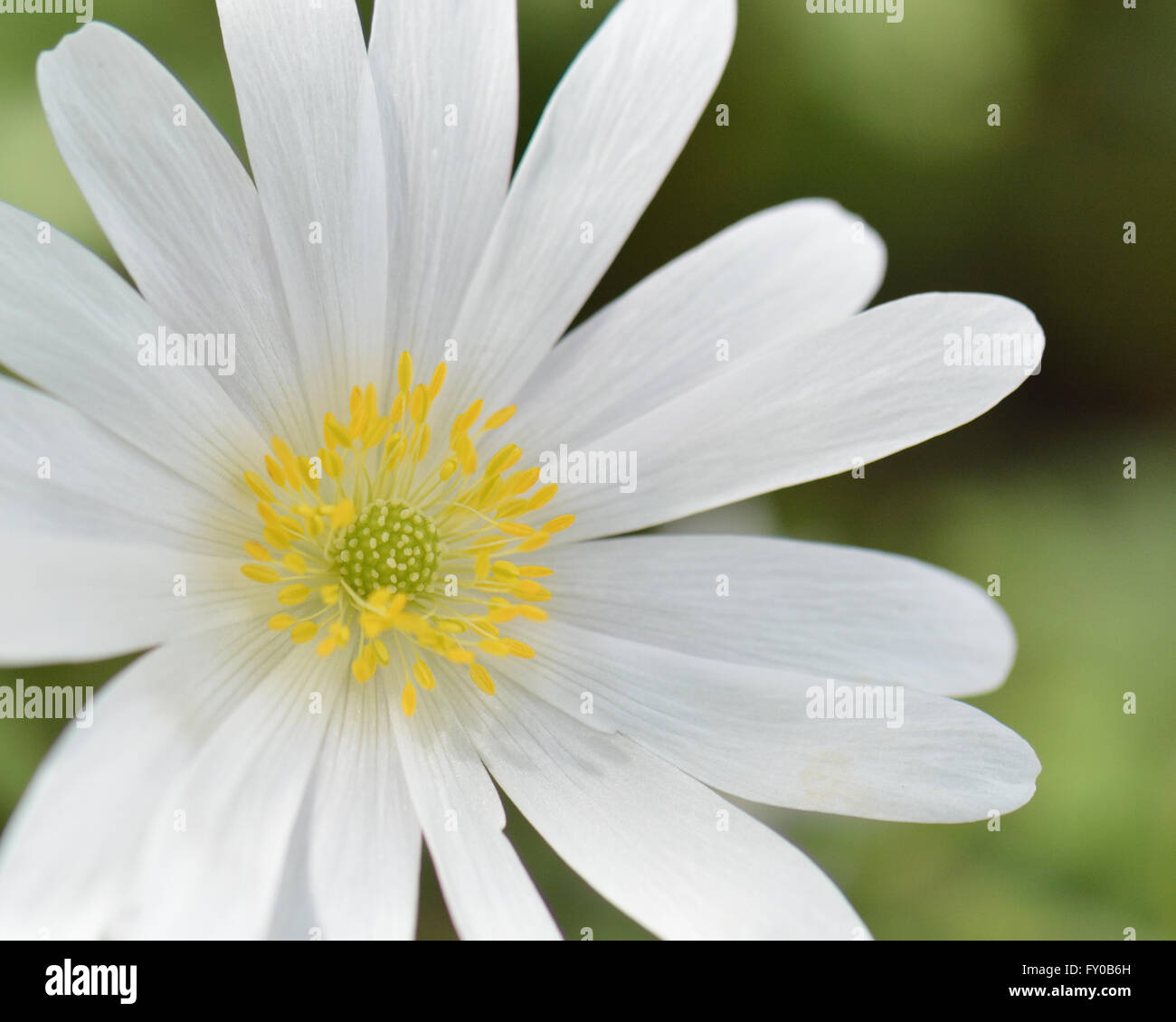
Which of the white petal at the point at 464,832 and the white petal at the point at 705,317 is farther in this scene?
the white petal at the point at 705,317

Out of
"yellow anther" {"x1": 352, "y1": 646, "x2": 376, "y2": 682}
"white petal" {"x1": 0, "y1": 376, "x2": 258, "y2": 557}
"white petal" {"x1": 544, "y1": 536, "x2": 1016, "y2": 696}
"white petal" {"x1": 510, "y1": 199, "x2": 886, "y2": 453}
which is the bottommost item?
"yellow anther" {"x1": 352, "y1": 646, "x2": 376, "y2": 682}

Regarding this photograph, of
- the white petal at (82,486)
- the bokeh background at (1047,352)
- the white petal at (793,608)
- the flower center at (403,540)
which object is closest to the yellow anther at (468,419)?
the flower center at (403,540)

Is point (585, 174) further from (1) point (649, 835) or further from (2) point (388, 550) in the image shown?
(1) point (649, 835)

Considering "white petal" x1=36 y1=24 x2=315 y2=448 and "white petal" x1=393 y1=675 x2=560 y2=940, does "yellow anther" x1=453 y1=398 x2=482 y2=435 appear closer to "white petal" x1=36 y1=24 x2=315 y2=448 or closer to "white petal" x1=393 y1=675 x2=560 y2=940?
"white petal" x1=36 y1=24 x2=315 y2=448

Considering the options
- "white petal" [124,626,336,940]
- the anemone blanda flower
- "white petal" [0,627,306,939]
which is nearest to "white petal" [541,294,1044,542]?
the anemone blanda flower

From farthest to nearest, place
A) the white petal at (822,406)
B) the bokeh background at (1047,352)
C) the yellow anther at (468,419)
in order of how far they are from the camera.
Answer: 1. the bokeh background at (1047,352)
2. the yellow anther at (468,419)
3. the white petal at (822,406)

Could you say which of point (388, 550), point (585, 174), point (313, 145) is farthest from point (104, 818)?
point (585, 174)

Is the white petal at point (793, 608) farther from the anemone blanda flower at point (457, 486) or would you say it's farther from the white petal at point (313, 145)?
the white petal at point (313, 145)
